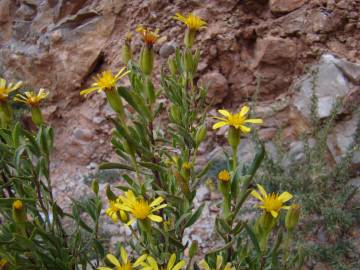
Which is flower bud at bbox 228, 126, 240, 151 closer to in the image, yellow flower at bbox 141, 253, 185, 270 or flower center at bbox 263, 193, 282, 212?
flower center at bbox 263, 193, 282, 212

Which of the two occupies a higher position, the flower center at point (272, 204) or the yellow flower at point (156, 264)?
the flower center at point (272, 204)

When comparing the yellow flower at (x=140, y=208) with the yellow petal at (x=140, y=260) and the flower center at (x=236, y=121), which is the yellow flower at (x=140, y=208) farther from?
the flower center at (x=236, y=121)

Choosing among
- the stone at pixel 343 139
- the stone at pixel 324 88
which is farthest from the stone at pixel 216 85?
the stone at pixel 343 139

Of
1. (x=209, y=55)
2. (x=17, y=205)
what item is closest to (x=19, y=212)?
(x=17, y=205)

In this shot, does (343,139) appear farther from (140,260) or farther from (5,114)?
(5,114)

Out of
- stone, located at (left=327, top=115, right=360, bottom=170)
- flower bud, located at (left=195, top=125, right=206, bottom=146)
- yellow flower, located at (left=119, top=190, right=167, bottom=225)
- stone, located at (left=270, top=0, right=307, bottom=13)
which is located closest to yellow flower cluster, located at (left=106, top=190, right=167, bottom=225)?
yellow flower, located at (left=119, top=190, right=167, bottom=225)

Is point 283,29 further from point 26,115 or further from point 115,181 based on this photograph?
point 26,115
